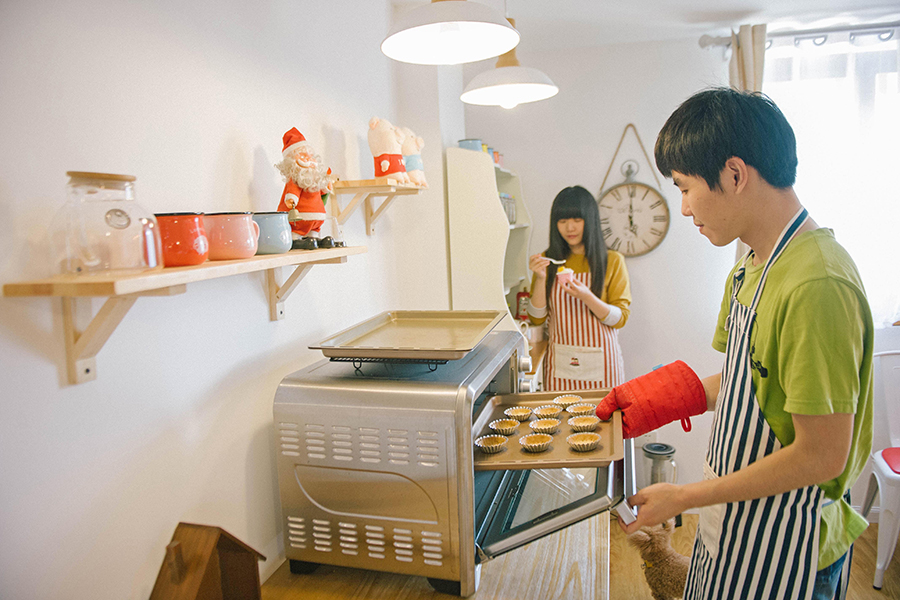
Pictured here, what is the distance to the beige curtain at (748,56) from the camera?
2.90 metres

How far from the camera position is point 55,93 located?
827mm

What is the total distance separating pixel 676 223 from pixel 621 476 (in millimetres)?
2526

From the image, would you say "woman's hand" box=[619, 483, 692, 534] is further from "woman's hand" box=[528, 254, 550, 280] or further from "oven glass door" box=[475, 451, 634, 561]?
"woman's hand" box=[528, 254, 550, 280]

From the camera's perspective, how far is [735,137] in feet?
3.11

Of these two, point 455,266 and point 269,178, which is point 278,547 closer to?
point 269,178

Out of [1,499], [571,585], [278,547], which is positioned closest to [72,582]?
[1,499]

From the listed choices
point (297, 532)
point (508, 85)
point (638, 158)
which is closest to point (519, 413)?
point (297, 532)

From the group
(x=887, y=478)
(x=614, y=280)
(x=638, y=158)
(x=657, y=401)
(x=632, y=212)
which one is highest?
(x=638, y=158)

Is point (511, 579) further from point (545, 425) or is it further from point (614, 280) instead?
point (614, 280)

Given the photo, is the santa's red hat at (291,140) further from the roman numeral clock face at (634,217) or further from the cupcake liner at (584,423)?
the roman numeral clock face at (634,217)

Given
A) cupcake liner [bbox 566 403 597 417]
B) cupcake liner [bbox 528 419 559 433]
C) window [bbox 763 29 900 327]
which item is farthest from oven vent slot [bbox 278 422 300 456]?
window [bbox 763 29 900 327]

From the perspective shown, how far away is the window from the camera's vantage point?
2.92 m

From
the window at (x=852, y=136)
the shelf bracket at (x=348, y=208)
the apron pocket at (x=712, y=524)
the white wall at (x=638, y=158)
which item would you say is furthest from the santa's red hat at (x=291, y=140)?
the window at (x=852, y=136)

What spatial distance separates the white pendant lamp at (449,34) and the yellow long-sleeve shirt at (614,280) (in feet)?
5.43
